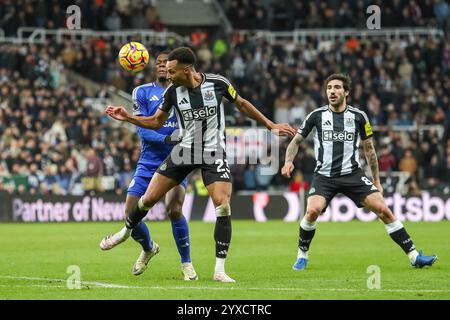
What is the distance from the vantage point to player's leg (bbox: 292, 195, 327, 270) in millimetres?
12820

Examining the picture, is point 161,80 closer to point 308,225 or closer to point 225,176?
point 225,176

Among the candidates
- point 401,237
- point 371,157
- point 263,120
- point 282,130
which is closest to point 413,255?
point 401,237

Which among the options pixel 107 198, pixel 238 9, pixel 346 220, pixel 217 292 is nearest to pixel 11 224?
pixel 107 198

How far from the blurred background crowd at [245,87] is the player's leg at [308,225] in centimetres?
1514

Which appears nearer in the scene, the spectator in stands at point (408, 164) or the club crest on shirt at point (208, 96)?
the club crest on shirt at point (208, 96)

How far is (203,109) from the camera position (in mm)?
11148

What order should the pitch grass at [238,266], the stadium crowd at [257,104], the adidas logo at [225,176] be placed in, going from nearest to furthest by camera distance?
the pitch grass at [238,266] → the adidas logo at [225,176] → the stadium crowd at [257,104]

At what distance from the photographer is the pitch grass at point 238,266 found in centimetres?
983

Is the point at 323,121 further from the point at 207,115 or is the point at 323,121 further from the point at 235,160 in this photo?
the point at 235,160

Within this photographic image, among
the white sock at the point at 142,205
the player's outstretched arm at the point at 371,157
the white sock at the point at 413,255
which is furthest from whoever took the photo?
the player's outstretched arm at the point at 371,157

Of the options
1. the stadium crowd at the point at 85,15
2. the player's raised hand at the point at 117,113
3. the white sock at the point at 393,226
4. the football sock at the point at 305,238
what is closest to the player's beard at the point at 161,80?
the player's raised hand at the point at 117,113

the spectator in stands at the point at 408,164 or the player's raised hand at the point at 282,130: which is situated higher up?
the player's raised hand at the point at 282,130

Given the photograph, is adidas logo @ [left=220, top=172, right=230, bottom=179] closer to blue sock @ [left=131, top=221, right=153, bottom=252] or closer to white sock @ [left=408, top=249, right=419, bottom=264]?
blue sock @ [left=131, top=221, right=153, bottom=252]

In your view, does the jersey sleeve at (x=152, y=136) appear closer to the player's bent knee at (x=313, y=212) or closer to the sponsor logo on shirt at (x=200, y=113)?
the sponsor logo on shirt at (x=200, y=113)
